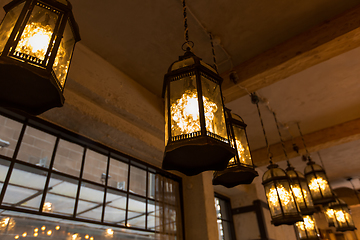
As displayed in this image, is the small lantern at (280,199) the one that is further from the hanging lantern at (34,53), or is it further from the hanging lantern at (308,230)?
the hanging lantern at (34,53)

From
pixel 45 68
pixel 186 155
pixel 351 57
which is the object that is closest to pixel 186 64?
pixel 186 155

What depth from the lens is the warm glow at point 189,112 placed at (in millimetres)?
1191

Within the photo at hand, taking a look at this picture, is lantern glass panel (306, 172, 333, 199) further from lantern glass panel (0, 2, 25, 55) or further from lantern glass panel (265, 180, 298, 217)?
lantern glass panel (0, 2, 25, 55)

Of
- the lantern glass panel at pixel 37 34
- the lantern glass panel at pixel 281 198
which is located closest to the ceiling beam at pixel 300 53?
the lantern glass panel at pixel 281 198

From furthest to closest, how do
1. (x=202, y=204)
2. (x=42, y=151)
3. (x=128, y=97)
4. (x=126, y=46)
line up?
1. (x=202, y=204)
2. (x=128, y=97)
3. (x=126, y=46)
4. (x=42, y=151)

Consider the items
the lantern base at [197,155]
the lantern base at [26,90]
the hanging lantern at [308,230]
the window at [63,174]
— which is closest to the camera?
the lantern base at [26,90]

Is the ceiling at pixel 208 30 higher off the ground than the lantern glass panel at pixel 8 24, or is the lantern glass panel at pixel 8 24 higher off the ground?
the ceiling at pixel 208 30

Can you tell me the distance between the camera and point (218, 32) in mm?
2580

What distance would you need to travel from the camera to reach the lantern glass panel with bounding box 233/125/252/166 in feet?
5.96

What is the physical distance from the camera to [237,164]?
1.72m

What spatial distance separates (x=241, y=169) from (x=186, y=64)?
2.68ft

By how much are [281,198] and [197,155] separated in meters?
1.53

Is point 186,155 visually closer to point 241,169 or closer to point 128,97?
point 241,169

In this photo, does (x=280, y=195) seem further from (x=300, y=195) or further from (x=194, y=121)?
(x=194, y=121)
